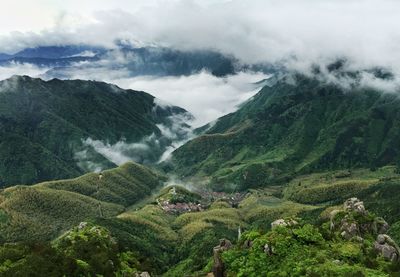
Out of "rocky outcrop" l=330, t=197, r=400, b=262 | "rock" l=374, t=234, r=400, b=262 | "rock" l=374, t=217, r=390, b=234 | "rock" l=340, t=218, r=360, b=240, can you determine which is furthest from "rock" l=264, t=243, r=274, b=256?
"rock" l=374, t=217, r=390, b=234

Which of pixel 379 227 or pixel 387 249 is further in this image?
pixel 379 227

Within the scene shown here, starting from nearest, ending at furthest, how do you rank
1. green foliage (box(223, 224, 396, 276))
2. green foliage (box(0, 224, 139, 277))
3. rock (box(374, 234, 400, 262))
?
green foliage (box(223, 224, 396, 276))
green foliage (box(0, 224, 139, 277))
rock (box(374, 234, 400, 262))

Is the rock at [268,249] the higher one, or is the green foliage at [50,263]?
the rock at [268,249]

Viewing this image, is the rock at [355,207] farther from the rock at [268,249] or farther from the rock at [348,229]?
the rock at [268,249]

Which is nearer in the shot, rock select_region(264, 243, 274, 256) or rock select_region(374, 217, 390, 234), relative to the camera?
rock select_region(264, 243, 274, 256)

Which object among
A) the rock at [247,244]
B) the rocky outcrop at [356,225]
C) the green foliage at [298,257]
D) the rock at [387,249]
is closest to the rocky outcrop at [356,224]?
the rocky outcrop at [356,225]

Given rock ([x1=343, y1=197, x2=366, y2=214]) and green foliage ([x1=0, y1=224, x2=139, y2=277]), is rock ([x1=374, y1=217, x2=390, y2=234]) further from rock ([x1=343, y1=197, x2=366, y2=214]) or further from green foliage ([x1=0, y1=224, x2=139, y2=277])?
green foliage ([x1=0, y1=224, x2=139, y2=277])

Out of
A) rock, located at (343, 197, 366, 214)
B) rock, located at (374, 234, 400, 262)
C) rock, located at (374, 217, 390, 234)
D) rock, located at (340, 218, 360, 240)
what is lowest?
rock, located at (343, 197, 366, 214)

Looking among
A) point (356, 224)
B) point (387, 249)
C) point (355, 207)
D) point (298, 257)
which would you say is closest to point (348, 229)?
point (356, 224)

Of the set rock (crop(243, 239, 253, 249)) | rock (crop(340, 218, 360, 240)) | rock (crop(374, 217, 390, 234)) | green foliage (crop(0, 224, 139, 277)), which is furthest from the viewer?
rock (crop(374, 217, 390, 234))

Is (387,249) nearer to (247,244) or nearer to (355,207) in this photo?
(247,244)
